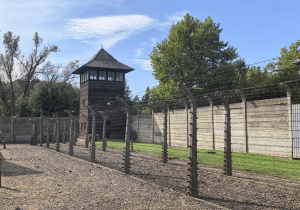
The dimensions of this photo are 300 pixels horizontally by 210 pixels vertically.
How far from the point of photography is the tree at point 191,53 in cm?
3388

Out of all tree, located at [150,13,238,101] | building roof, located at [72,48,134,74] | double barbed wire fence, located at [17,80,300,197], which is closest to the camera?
double barbed wire fence, located at [17,80,300,197]

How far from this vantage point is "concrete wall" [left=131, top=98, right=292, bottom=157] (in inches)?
601

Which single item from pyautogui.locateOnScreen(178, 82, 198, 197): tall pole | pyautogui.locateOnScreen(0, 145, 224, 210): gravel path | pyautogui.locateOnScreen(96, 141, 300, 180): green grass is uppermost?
pyautogui.locateOnScreen(178, 82, 198, 197): tall pole

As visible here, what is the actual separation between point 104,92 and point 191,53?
36.6ft

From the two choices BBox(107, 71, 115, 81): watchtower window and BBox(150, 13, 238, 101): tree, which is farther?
BBox(107, 71, 115, 81): watchtower window

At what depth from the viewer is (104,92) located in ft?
119

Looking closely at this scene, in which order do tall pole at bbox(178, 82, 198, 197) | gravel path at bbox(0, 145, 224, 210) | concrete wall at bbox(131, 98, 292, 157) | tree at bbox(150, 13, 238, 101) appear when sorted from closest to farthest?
gravel path at bbox(0, 145, 224, 210), tall pole at bbox(178, 82, 198, 197), concrete wall at bbox(131, 98, 292, 157), tree at bbox(150, 13, 238, 101)

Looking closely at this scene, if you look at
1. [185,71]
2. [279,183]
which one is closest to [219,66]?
[185,71]

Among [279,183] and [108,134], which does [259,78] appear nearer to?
[108,134]

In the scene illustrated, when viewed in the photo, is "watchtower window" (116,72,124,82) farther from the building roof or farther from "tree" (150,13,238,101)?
"tree" (150,13,238,101)

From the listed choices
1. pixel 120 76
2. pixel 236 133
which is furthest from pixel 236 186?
pixel 120 76

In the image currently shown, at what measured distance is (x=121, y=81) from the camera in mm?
37875

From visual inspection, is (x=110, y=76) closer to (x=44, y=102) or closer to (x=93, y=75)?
(x=93, y=75)

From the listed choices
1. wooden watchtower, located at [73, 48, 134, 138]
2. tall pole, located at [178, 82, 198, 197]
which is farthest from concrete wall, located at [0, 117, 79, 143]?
tall pole, located at [178, 82, 198, 197]
